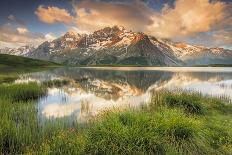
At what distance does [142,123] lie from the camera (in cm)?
1471

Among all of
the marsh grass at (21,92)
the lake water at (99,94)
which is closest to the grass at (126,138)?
the lake water at (99,94)

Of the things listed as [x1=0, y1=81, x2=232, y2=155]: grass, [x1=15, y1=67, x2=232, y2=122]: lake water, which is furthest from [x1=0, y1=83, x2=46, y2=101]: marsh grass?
[x1=0, y1=81, x2=232, y2=155]: grass

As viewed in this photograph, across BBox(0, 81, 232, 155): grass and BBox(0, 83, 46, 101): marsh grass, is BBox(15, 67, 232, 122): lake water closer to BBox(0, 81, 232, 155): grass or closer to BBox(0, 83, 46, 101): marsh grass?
BBox(0, 83, 46, 101): marsh grass

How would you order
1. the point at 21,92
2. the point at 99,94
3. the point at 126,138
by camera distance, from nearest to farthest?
the point at 126,138 < the point at 21,92 < the point at 99,94

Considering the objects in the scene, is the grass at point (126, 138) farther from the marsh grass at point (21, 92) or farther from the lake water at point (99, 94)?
the marsh grass at point (21, 92)

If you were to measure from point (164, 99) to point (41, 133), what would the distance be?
14.7 metres

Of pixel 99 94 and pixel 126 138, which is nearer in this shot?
pixel 126 138

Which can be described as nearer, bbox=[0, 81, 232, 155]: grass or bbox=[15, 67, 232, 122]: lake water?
bbox=[0, 81, 232, 155]: grass

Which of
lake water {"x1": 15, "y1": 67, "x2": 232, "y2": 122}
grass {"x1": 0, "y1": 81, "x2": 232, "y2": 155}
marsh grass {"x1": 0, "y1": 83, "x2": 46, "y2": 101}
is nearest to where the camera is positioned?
grass {"x1": 0, "y1": 81, "x2": 232, "y2": 155}

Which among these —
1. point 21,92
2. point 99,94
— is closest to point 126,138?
point 21,92

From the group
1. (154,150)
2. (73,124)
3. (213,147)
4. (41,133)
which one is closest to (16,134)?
(41,133)

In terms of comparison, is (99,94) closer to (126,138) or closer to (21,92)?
(21,92)

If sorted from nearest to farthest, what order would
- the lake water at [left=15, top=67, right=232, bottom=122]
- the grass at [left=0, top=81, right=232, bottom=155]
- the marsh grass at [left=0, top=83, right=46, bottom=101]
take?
1. the grass at [left=0, top=81, right=232, bottom=155]
2. the lake water at [left=15, top=67, right=232, bottom=122]
3. the marsh grass at [left=0, top=83, right=46, bottom=101]

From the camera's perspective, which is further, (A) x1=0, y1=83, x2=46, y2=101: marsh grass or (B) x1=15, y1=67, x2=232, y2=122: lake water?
(A) x1=0, y1=83, x2=46, y2=101: marsh grass
